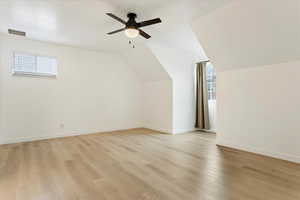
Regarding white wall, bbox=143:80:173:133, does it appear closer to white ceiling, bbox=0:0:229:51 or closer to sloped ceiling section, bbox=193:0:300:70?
white ceiling, bbox=0:0:229:51

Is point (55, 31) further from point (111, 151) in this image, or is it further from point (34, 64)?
point (111, 151)

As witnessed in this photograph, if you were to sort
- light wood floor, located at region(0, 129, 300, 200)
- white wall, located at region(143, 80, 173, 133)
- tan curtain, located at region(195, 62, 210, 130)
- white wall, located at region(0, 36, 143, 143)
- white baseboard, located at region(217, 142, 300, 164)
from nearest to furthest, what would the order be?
1. light wood floor, located at region(0, 129, 300, 200)
2. white baseboard, located at region(217, 142, 300, 164)
3. white wall, located at region(0, 36, 143, 143)
4. white wall, located at region(143, 80, 173, 133)
5. tan curtain, located at region(195, 62, 210, 130)

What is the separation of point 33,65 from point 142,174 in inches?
163

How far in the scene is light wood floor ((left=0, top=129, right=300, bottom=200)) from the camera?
1.84m

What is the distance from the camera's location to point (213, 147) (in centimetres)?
367

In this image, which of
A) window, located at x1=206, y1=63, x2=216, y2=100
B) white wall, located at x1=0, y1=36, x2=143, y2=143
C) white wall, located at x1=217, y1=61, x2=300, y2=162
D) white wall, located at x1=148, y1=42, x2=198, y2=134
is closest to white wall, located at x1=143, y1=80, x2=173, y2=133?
white wall, located at x1=148, y1=42, x2=198, y2=134

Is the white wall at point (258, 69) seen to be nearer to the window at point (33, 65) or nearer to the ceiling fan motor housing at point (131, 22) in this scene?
the ceiling fan motor housing at point (131, 22)

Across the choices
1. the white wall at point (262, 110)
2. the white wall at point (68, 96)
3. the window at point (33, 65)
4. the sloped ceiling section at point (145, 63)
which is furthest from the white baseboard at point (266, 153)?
the window at point (33, 65)

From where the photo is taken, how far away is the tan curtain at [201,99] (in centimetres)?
538

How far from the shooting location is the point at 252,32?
2709 millimetres

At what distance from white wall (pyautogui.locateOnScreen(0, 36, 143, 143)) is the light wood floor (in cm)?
86

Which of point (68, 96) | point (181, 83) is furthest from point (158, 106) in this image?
point (68, 96)

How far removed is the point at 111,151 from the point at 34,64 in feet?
10.5

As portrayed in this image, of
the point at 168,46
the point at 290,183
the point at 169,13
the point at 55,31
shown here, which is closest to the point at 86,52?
the point at 55,31
